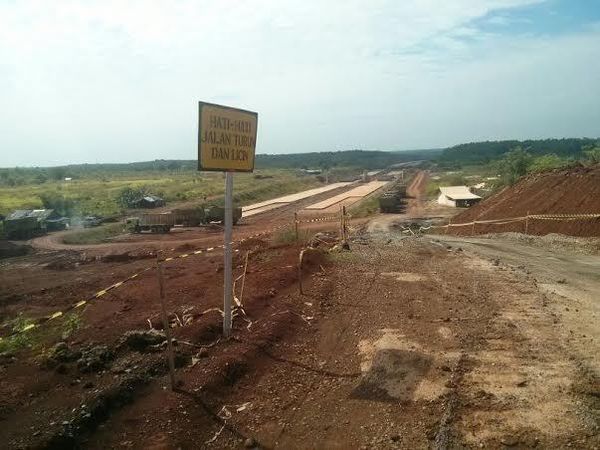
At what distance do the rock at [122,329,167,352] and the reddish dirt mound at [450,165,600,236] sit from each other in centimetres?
1563

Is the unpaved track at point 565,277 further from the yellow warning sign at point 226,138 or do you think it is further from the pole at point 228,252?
the yellow warning sign at point 226,138

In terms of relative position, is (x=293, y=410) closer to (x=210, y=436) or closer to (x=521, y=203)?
(x=210, y=436)

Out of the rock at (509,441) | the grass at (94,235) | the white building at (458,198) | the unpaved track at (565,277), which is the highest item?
the white building at (458,198)

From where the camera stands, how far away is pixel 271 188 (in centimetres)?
6662

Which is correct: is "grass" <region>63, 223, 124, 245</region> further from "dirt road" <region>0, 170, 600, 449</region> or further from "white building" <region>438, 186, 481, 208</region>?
"white building" <region>438, 186, 481, 208</region>

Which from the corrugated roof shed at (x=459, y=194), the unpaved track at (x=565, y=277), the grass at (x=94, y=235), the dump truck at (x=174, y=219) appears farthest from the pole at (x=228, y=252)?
the corrugated roof shed at (x=459, y=194)

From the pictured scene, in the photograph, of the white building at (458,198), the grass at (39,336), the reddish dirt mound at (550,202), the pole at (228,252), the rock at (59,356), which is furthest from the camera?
the white building at (458,198)

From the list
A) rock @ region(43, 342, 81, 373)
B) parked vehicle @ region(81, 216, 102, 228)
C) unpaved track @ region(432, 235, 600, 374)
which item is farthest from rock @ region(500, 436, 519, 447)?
parked vehicle @ region(81, 216, 102, 228)

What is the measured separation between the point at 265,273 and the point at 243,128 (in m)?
5.37

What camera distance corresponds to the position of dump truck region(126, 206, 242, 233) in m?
33.3

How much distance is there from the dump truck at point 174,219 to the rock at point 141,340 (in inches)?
1039

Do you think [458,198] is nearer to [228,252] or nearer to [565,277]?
[565,277]

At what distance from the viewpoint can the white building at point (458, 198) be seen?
39750mm

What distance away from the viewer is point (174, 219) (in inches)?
1385
